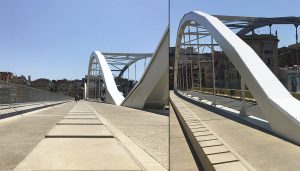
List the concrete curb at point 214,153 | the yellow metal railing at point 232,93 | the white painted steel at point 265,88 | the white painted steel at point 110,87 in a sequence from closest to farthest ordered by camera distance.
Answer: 1. the concrete curb at point 214,153
2. the white painted steel at point 265,88
3. the yellow metal railing at point 232,93
4. the white painted steel at point 110,87

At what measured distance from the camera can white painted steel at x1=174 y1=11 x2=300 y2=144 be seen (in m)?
7.43

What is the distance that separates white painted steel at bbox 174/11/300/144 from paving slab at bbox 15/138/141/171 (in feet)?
4.34

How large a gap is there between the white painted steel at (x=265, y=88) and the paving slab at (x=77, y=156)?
1.32 metres

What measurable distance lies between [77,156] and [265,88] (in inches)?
222

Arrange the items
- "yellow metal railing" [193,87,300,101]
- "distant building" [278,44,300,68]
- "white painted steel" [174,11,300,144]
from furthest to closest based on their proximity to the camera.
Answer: "yellow metal railing" [193,87,300,101]
"white painted steel" [174,11,300,144]
"distant building" [278,44,300,68]

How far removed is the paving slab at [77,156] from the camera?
484 centimetres

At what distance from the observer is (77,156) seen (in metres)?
5.50

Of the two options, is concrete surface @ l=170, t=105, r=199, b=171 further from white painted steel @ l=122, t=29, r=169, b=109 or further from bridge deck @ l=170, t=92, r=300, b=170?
white painted steel @ l=122, t=29, r=169, b=109

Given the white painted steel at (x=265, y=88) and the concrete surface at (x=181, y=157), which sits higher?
the white painted steel at (x=265, y=88)

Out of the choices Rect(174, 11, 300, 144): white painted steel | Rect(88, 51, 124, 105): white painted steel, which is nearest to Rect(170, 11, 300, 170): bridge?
Rect(174, 11, 300, 144): white painted steel

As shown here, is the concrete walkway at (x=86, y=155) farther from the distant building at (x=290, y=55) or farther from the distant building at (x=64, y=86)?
the distant building at (x=64, y=86)

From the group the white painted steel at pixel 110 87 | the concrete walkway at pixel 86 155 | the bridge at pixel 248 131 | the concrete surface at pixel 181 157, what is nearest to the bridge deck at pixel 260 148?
the bridge at pixel 248 131

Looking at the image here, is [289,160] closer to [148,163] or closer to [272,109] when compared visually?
[148,163]

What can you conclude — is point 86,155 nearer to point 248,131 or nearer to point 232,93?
point 248,131
